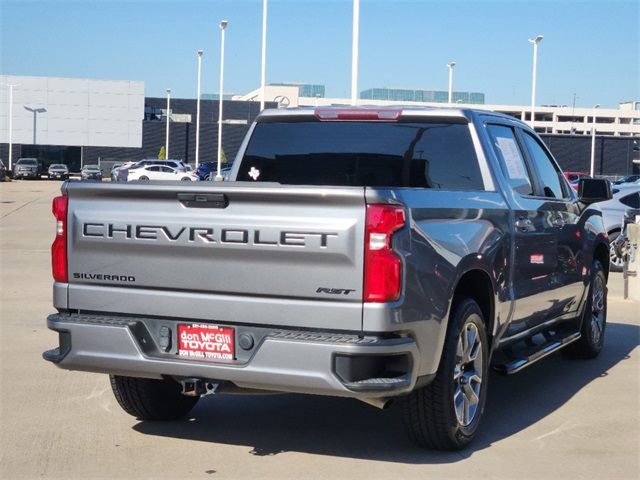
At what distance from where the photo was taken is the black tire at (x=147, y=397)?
6.45 metres

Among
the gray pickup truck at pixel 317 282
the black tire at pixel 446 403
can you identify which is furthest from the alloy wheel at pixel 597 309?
the black tire at pixel 446 403

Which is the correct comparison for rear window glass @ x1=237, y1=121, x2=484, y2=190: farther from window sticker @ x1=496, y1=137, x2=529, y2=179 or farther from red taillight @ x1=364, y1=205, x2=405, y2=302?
red taillight @ x1=364, y1=205, x2=405, y2=302

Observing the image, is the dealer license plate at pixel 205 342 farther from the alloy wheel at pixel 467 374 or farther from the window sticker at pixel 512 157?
the window sticker at pixel 512 157

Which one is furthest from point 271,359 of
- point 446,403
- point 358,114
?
point 358,114

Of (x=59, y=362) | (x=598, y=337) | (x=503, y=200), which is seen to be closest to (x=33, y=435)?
(x=59, y=362)

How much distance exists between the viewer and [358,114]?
7.11 m

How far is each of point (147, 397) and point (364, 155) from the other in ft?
7.27

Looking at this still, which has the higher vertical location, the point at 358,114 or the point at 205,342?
the point at 358,114

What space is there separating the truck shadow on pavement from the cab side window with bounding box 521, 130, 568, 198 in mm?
1542

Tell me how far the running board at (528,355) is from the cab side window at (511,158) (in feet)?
3.73

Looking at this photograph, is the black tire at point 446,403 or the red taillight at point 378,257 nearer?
the red taillight at point 378,257

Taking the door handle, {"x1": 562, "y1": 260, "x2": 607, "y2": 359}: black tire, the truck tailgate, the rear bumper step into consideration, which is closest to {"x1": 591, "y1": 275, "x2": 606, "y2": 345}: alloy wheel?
{"x1": 562, "y1": 260, "x2": 607, "y2": 359}: black tire

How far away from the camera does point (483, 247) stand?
6184 millimetres

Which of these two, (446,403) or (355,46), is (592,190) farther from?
(355,46)
